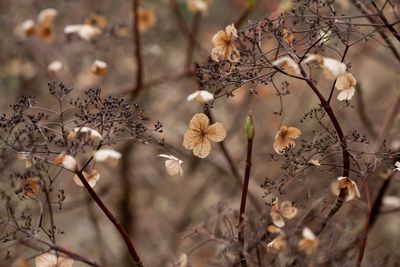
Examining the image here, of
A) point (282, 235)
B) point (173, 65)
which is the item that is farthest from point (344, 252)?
point (173, 65)

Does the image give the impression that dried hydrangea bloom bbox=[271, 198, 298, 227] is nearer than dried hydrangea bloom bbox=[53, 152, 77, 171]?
No

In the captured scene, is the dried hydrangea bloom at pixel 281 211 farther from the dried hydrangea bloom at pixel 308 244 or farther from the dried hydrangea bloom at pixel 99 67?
the dried hydrangea bloom at pixel 99 67

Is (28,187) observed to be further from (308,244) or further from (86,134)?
(308,244)

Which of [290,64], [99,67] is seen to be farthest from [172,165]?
[99,67]

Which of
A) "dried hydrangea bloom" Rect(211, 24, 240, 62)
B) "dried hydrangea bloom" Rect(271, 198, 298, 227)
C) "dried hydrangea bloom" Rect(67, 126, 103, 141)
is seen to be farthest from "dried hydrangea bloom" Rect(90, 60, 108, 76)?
"dried hydrangea bloom" Rect(271, 198, 298, 227)

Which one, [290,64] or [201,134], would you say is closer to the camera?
[290,64]

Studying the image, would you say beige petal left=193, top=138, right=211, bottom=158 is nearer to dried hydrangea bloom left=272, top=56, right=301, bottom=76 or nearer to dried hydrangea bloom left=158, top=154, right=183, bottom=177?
dried hydrangea bloom left=158, top=154, right=183, bottom=177

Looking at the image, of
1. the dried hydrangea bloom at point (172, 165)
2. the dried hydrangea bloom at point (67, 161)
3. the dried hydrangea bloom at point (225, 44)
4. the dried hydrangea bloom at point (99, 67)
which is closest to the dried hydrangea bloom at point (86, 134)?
the dried hydrangea bloom at point (67, 161)
